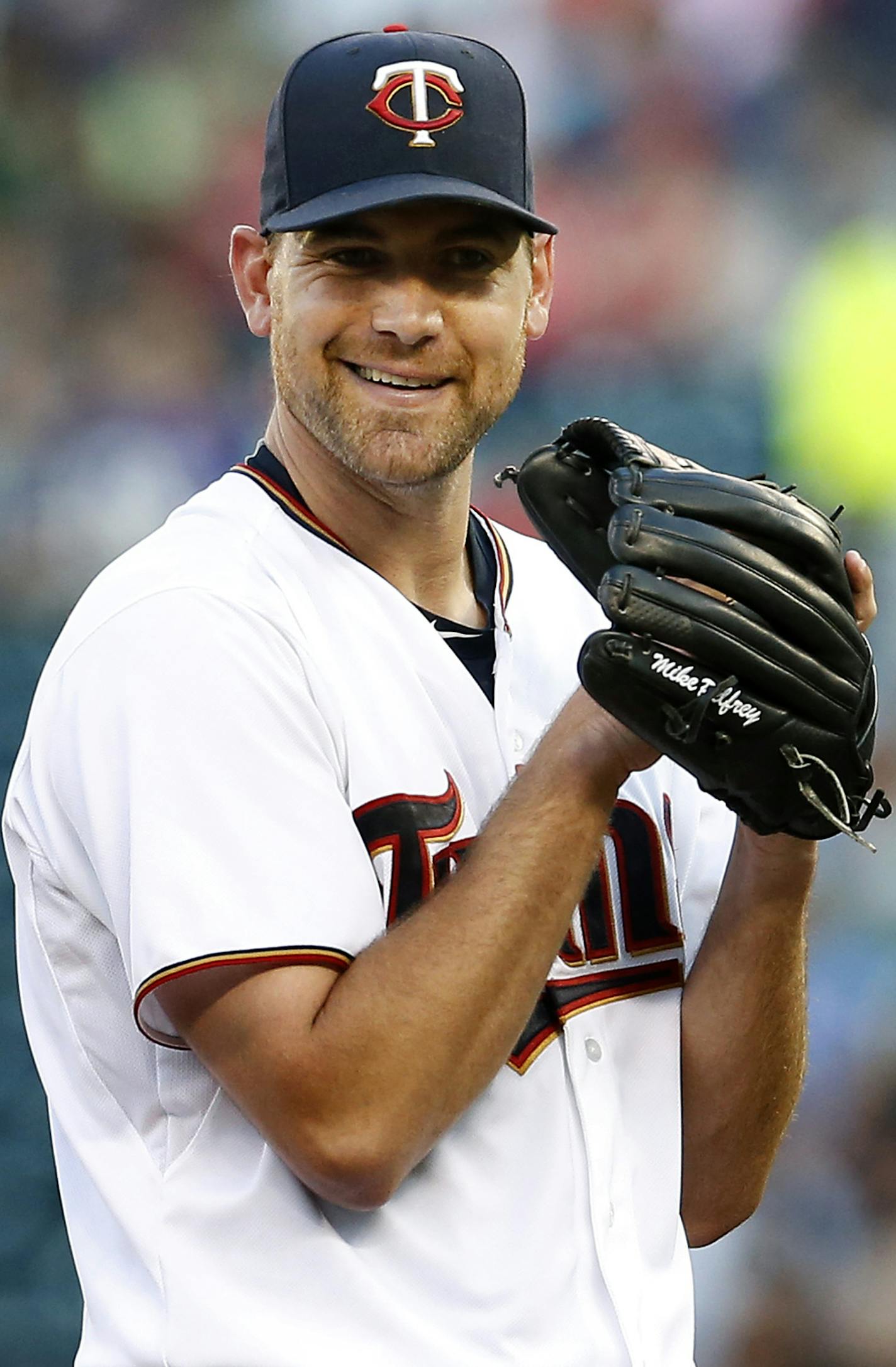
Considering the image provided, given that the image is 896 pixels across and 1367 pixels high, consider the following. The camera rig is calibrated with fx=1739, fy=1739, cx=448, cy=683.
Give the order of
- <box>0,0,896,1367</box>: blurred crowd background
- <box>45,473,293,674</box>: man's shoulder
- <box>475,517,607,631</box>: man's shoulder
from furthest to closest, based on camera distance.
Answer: <box>0,0,896,1367</box>: blurred crowd background → <box>475,517,607,631</box>: man's shoulder → <box>45,473,293,674</box>: man's shoulder

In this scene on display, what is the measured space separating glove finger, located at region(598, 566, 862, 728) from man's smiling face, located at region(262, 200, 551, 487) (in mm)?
317

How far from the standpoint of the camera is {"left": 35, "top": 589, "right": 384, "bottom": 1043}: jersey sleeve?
113cm

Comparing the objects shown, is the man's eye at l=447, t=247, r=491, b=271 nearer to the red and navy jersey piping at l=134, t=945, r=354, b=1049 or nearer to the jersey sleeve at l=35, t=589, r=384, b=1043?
the jersey sleeve at l=35, t=589, r=384, b=1043

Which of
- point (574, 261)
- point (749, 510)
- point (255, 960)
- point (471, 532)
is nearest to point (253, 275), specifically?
point (471, 532)

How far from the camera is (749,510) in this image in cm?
118

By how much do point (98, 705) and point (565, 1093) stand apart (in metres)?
0.45

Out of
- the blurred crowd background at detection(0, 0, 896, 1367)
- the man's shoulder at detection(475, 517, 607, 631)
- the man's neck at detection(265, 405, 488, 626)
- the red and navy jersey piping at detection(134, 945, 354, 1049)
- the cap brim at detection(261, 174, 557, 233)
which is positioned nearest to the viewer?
the red and navy jersey piping at detection(134, 945, 354, 1049)

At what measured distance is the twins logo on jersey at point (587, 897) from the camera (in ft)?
4.05

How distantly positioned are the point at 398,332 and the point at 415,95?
190mm

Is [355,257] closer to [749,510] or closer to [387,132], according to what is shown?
[387,132]

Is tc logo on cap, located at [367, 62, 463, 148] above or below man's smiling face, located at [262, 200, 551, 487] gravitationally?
above

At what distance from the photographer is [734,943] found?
1424mm

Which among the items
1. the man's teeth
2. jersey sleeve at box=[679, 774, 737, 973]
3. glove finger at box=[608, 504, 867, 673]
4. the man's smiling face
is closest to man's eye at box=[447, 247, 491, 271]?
the man's smiling face

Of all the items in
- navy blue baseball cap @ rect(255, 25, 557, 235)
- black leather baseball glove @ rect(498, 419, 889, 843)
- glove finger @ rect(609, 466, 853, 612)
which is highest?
navy blue baseball cap @ rect(255, 25, 557, 235)
